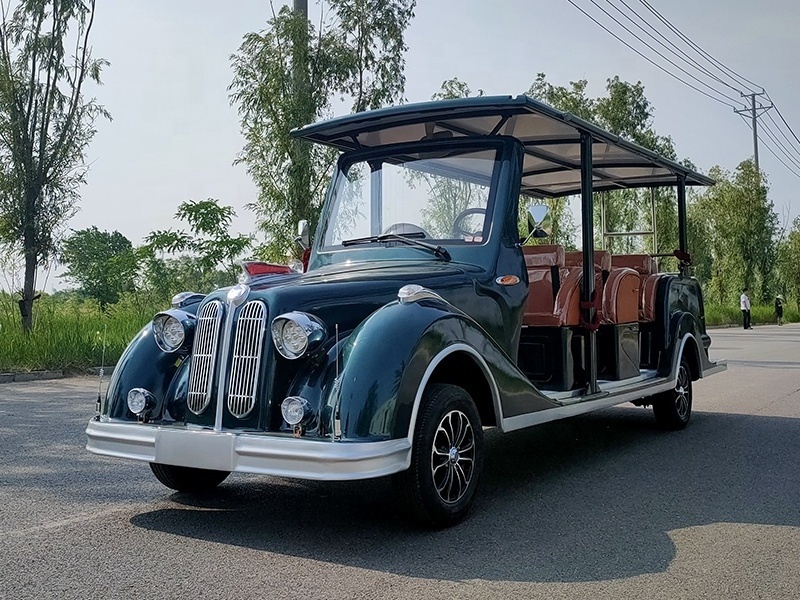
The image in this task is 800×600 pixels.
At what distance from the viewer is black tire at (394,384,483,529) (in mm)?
4344

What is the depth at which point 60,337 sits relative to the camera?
1402 centimetres

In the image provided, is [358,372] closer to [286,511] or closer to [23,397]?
[286,511]

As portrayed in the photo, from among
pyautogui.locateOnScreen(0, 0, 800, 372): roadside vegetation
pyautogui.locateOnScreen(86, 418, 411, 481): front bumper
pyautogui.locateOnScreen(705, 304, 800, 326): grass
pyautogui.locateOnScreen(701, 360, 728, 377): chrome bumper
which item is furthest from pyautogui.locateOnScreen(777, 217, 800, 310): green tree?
pyautogui.locateOnScreen(86, 418, 411, 481): front bumper

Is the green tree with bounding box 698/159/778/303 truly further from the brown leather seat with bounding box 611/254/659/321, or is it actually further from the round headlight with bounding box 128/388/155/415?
the round headlight with bounding box 128/388/155/415

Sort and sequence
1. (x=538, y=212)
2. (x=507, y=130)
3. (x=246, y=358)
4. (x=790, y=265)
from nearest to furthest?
(x=246, y=358) → (x=538, y=212) → (x=507, y=130) → (x=790, y=265)

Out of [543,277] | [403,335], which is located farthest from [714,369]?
[403,335]

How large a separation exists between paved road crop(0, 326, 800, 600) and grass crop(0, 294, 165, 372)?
6507 millimetres

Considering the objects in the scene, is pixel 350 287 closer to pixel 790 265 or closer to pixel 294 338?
pixel 294 338

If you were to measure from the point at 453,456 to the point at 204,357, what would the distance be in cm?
141

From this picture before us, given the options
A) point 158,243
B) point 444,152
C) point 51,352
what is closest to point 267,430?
point 444,152

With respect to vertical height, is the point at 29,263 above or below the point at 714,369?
above

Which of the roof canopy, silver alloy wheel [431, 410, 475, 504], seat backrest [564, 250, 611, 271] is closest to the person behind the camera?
silver alloy wheel [431, 410, 475, 504]

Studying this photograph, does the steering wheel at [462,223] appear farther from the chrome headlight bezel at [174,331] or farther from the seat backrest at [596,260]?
the chrome headlight bezel at [174,331]

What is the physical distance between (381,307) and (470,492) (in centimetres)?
110
